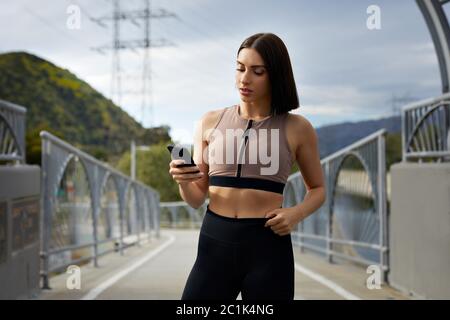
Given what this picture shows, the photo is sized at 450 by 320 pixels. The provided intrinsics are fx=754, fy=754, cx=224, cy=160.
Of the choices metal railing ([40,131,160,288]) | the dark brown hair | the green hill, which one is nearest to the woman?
the dark brown hair

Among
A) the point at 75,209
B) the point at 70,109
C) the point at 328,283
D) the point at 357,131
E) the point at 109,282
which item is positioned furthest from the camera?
the point at 70,109

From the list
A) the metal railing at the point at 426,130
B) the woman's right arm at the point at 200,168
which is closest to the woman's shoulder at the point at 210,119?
the woman's right arm at the point at 200,168

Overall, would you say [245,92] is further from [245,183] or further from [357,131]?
[357,131]

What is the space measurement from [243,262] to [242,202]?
0.58 ft

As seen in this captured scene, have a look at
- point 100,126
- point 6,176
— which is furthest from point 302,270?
point 100,126

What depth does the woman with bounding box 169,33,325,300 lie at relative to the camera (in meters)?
2.15

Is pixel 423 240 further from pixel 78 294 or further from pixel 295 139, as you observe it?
pixel 295 139

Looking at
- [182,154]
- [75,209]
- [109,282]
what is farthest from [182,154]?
[75,209]

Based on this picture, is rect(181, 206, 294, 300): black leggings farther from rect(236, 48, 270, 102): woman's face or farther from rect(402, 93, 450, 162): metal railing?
rect(402, 93, 450, 162): metal railing

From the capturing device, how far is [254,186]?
7.07ft

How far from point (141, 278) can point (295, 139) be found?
5.88m

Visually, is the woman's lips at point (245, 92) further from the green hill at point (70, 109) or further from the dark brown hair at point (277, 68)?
the green hill at point (70, 109)

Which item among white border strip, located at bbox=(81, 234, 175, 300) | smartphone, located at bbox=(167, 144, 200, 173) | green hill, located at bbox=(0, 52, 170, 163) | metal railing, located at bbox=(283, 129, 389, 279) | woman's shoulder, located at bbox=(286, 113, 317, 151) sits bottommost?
white border strip, located at bbox=(81, 234, 175, 300)

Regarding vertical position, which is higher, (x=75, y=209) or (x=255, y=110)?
(x=255, y=110)
